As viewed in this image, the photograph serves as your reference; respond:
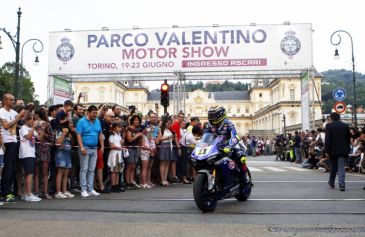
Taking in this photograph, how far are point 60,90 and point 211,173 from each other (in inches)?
805

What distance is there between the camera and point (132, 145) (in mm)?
12203

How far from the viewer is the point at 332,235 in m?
5.87

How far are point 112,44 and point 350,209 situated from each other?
20829 mm

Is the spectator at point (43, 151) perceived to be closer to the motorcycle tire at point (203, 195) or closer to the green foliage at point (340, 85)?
the motorcycle tire at point (203, 195)

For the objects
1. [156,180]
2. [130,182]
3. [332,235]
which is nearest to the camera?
[332,235]

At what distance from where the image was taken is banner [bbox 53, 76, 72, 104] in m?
26.3

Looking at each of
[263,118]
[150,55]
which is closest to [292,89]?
[263,118]

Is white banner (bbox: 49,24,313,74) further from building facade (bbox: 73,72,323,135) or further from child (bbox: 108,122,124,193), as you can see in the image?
building facade (bbox: 73,72,323,135)

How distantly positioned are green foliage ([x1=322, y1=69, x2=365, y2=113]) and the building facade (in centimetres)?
991

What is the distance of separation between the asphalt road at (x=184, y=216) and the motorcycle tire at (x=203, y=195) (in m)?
0.15

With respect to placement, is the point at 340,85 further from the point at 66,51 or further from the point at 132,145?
the point at 132,145

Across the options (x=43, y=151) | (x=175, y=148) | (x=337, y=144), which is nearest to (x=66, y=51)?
(x=175, y=148)

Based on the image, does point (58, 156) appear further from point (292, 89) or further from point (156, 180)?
point (292, 89)

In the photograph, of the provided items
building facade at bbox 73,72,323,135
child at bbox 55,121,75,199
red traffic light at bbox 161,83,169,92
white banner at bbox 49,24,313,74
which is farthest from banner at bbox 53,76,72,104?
building facade at bbox 73,72,323,135
